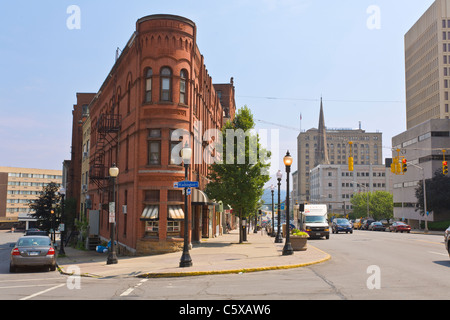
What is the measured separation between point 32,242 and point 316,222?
917 inches

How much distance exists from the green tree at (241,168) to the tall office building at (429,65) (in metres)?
Answer: 88.4

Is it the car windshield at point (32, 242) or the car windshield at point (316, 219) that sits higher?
the car windshield at point (316, 219)

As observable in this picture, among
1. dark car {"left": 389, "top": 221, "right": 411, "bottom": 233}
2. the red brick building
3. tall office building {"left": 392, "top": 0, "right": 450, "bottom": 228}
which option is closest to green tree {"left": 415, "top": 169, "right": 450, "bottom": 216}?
tall office building {"left": 392, "top": 0, "right": 450, "bottom": 228}

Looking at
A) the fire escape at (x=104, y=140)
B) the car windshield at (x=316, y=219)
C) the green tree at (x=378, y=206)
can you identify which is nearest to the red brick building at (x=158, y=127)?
the fire escape at (x=104, y=140)

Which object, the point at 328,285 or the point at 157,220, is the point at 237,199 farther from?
the point at 328,285

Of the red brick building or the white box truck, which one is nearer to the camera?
the red brick building

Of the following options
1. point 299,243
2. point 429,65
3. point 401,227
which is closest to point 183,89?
point 299,243

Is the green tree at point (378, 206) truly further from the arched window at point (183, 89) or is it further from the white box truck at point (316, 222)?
the arched window at point (183, 89)

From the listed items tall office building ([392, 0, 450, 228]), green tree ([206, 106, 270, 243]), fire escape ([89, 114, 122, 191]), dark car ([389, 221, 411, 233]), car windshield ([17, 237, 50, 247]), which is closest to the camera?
car windshield ([17, 237, 50, 247])

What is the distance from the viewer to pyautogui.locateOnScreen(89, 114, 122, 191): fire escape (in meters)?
32.6

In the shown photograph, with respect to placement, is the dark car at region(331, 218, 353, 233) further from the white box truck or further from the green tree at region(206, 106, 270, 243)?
the green tree at region(206, 106, 270, 243)

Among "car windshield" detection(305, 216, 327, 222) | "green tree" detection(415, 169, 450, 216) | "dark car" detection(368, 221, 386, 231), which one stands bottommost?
"dark car" detection(368, 221, 386, 231)

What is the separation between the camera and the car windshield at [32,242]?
18.7 meters

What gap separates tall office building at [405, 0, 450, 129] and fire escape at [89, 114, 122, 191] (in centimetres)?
9007
